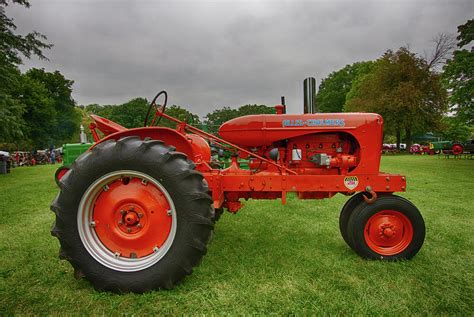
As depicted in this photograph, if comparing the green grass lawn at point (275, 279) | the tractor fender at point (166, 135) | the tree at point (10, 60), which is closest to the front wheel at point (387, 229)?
the green grass lawn at point (275, 279)

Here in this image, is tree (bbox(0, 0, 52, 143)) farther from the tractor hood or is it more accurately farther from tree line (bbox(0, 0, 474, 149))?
the tractor hood

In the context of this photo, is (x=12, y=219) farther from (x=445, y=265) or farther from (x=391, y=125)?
(x=391, y=125)

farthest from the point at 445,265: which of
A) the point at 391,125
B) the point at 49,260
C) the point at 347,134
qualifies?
the point at 391,125

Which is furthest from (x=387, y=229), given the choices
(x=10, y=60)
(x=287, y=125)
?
(x=10, y=60)

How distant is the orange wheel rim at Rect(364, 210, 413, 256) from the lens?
280 centimetres

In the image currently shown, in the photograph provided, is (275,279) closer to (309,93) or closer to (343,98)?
(309,93)

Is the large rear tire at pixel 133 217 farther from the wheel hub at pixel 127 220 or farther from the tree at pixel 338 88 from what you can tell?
the tree at pixel 338 88

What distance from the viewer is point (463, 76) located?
46.0 ft

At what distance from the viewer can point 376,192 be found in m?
2.91

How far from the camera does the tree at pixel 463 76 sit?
13594mm

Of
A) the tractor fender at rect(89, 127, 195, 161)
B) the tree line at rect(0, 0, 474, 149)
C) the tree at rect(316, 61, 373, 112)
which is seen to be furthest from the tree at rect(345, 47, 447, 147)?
the tractor fender at rect(89, 127, 195, 161)

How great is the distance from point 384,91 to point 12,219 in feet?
96.6

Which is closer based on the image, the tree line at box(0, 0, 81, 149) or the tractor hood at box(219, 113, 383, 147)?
the tractor hood at box(219, 113, 383, 147)

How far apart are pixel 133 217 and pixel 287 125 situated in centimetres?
172
